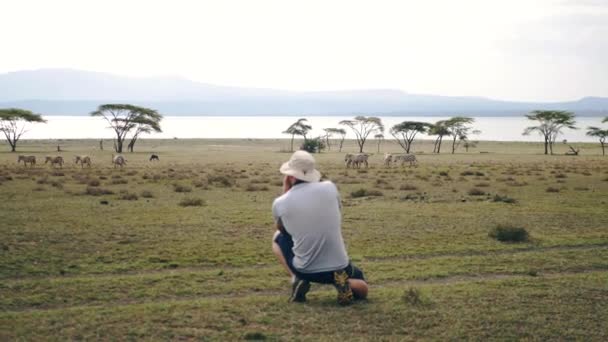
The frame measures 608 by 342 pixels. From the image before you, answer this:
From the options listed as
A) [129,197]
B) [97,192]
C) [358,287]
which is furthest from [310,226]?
[97,192]

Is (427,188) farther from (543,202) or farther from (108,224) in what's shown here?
(108,224)

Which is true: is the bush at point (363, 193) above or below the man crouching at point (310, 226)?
below

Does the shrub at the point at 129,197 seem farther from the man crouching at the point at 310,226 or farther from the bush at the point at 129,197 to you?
the man crouching at the point at 310,226

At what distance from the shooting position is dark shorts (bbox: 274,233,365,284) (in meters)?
8.39

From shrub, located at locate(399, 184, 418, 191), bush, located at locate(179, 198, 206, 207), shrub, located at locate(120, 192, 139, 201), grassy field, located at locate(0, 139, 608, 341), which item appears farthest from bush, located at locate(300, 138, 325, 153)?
grassy field, located at locate(0, 139, 608, 341)

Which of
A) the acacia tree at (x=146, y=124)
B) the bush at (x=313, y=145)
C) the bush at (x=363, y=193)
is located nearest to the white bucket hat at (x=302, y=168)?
the bush at (x=363, y=193)

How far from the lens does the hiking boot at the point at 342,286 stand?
8.34 m

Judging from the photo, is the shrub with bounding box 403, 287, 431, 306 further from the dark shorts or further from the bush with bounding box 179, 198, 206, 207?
the bush with bounding box 179, 198, 206, 207

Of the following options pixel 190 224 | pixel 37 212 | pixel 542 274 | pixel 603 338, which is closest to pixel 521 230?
pixel 542 274

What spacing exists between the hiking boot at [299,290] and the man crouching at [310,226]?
14 millimetres

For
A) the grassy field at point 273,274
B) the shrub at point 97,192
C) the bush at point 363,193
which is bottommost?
the grassy field at point 273,274

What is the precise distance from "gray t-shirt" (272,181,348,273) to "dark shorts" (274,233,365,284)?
80 millimetres

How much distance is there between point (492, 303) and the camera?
869cm

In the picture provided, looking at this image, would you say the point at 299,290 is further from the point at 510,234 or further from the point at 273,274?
the point at 510,234
